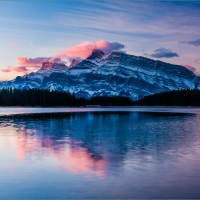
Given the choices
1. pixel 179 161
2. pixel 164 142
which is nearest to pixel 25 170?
pixel 179 161

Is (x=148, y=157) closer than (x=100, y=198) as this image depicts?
No

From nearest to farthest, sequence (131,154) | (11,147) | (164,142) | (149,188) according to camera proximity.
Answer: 1. (149,188)
2. (131,154)
3. (11,147)
4. (164,142)

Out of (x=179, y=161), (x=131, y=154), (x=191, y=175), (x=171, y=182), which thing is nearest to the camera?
(x=171, y=182)

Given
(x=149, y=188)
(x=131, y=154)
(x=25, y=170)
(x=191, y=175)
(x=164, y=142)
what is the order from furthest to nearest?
(x=164, y=142) → (x=131, y=154) → (x=25, y=170) → (x=191, y=175) → (x=149, y=188)

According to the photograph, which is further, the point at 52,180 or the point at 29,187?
the point at 52,180

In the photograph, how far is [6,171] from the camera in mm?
20625

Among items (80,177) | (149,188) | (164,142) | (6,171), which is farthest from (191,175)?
(164,142)

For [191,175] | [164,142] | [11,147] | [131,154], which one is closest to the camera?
[191,175]

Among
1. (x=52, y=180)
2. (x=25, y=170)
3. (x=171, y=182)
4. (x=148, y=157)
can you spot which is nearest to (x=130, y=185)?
(x=171, y=182)

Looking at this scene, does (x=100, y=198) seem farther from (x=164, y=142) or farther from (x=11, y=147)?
(x=164, y=142)

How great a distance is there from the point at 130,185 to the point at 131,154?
9.63 m

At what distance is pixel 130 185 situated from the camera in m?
17.1

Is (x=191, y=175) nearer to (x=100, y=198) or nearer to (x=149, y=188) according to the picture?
(x=149, y=188)

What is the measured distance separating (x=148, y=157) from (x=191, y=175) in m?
6.05
